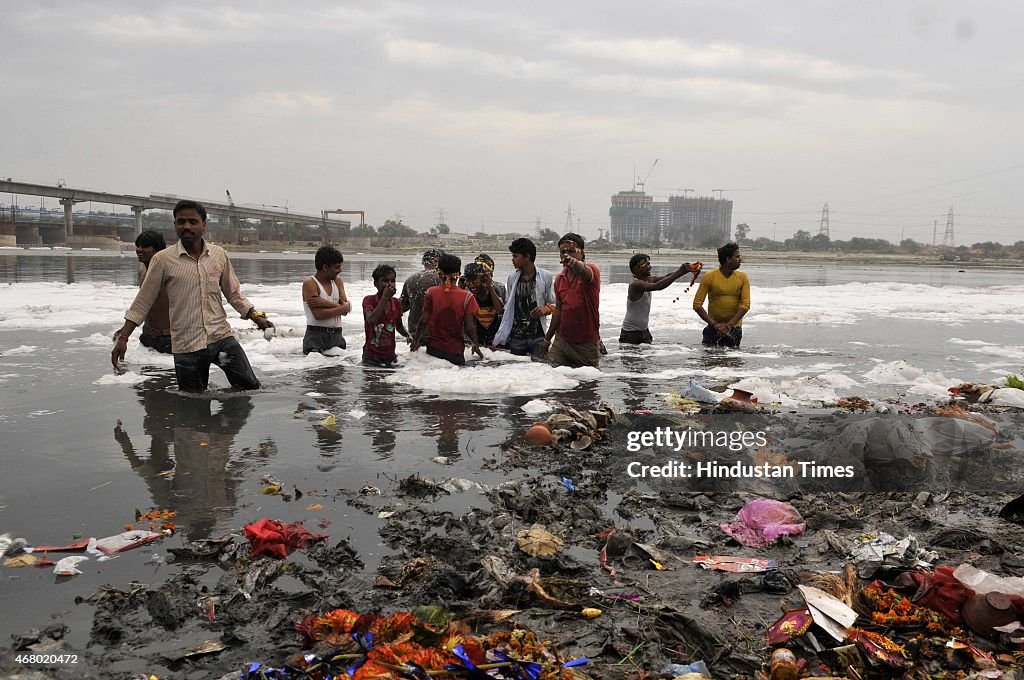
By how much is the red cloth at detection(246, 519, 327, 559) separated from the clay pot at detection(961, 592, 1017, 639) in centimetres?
287

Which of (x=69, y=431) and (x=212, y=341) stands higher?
(x=212, y=341)

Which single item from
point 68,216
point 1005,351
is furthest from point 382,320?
point 68,216

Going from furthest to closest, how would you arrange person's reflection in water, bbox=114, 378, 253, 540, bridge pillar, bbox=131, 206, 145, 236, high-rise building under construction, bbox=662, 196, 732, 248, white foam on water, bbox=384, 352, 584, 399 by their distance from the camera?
1. high-rise building under construction, bbox=662, 196, 732, 248
2. bridge pillar, bbox=131, 206, 145, 236
3. white foam on water, bbox=384, 352, 584, 399
4. person's reflection in water, bbox=114, 378, 253, 540

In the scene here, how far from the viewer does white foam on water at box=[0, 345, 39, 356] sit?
996 centimetres

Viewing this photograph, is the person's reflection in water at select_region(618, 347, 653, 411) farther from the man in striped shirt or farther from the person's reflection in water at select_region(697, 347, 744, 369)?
the man in striped shirt

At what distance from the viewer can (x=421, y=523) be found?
425 cm

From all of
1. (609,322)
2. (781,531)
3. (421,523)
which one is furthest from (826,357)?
(421,523)

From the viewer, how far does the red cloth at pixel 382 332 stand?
9031 mm

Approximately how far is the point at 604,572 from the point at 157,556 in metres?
2.11

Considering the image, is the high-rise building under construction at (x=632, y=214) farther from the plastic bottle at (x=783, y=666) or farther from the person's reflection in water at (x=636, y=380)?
the plastic bottle at (x=783, y=666)

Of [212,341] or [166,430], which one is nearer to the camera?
[166,430]

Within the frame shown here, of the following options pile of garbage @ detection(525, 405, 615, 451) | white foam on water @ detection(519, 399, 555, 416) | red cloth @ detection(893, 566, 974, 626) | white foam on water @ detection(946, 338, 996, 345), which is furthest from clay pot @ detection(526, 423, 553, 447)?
white foam on water @ detection(946, 338, 996, 345)

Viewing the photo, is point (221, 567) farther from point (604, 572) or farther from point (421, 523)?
point (604, 572)

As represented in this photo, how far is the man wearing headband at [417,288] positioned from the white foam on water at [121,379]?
9.61 feet
